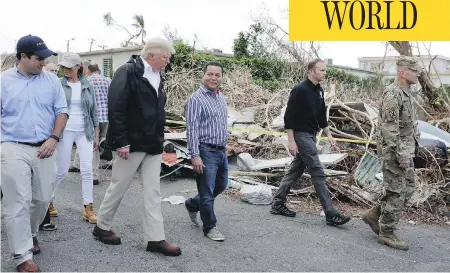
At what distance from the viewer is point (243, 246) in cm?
470

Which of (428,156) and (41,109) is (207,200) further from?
(428,156)

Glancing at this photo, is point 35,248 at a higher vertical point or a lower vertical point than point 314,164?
lower

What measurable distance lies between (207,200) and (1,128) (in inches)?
82.7

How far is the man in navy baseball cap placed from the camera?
3793 mm

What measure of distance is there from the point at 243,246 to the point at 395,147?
1.92 meters

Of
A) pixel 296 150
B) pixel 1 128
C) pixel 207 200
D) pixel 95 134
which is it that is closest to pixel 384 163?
pixel 296 150

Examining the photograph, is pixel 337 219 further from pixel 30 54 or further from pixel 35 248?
pixel 30 54

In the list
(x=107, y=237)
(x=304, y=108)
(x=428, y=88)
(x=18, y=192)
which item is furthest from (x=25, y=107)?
(x=428, y=88)

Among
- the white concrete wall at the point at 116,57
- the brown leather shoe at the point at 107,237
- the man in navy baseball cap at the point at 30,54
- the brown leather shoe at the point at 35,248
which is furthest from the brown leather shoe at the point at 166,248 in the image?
the white concrete wall at the point at 116,57

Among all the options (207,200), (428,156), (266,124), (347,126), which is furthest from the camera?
(266,124)

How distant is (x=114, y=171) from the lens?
4.30 metres

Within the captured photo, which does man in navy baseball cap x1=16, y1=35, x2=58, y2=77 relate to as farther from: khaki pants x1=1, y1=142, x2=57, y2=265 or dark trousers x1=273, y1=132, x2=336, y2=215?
dark trousers x1=273, y1=132, x2=336, y2=215

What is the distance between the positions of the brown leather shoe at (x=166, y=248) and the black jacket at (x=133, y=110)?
87cm

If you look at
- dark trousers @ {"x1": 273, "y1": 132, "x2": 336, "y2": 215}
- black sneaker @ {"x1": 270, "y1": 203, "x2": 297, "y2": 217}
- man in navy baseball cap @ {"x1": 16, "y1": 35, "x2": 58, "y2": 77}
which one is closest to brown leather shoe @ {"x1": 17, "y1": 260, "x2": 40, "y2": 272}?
man in navy baseball cap @ {"x1": 16, "y1": 35, "x2": 58, "y2": 77}
